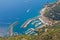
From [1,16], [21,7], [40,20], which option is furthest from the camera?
[21,7]

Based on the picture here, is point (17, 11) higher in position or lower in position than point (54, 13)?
higher

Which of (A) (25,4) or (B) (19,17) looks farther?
(A) (25,4)

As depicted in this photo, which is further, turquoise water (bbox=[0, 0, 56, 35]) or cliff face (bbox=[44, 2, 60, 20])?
cliff face (bbox=[44, 2, 60, 20])

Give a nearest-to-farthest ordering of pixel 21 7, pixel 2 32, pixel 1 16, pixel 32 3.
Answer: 1. pixel 2 32
2. pixel 1 16
3. pixel 21 7
4. pixel 32 3

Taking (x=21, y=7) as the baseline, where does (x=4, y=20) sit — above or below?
below

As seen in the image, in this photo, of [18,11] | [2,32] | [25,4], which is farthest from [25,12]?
[2,32]

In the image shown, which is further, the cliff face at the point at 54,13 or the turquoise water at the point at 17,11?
the cliff face at the point at 54,13

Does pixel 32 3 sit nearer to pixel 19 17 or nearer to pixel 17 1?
pixel 17 1

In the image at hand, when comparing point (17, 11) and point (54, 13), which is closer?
point (54, 13)
